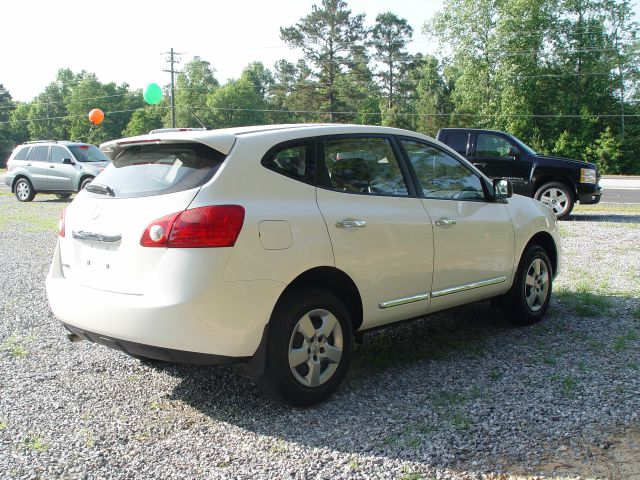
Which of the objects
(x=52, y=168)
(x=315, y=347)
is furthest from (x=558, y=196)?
(x=52, y=168)

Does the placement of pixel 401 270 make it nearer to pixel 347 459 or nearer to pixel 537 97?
pixel 347 459

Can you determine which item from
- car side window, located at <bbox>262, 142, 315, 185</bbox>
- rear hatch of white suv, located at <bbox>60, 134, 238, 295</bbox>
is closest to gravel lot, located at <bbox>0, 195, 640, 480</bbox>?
rear hatch of white suv, located at <bbox>60, 134, 238, 295</bbox>

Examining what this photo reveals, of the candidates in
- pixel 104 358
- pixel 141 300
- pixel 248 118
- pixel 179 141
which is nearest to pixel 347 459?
pixel 141 300

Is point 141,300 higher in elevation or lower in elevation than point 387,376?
higher

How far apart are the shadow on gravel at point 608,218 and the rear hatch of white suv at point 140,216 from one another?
12.0m

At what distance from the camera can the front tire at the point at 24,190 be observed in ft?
67.0

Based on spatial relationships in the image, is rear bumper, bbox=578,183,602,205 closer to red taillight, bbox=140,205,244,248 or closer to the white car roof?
the white car roof

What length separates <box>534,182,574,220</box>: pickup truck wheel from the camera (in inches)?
542

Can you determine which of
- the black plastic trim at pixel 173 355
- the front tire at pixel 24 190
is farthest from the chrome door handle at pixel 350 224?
the front tire at pixel 24 190

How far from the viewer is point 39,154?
20.3m

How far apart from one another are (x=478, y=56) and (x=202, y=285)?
53.0 m

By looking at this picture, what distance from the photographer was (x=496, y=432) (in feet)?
11.3

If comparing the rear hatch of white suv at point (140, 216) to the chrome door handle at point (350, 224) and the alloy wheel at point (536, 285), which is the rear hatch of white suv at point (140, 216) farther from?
the alloy wheel at point (536, 285)

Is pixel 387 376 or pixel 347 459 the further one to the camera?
pixel 387 376
